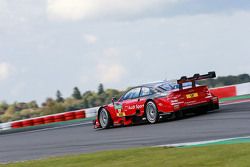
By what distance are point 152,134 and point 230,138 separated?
3.22 m

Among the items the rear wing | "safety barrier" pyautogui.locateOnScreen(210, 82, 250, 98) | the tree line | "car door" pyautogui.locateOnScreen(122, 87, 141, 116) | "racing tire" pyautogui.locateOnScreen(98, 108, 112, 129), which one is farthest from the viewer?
the tree line

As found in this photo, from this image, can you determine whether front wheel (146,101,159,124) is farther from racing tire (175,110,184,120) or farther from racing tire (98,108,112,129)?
racing tire (98,108,112,129)

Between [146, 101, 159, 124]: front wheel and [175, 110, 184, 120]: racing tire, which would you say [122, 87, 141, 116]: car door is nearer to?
[146, 101, 159, 124]: front wheel

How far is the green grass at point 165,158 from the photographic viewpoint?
923cm

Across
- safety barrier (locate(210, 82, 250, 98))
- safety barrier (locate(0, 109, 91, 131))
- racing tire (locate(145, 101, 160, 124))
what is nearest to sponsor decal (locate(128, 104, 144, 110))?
racing tire (locate(145, 101, 160, 124))

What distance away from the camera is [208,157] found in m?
9.62

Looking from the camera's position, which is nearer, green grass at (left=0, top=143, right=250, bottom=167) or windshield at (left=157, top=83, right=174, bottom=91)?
green grass at (left=0, top=143, right=250, bottom=167)

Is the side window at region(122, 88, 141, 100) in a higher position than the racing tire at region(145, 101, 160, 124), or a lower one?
higher

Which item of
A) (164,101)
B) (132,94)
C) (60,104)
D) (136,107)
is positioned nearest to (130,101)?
(132,94)

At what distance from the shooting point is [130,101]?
1839 cm

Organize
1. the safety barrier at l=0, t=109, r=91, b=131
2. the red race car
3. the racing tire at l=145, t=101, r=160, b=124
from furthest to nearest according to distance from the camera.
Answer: the safety barrier at l=0, t=109, r=91, b=131 → the racing tire at l=145, t=101, r=160, b=124 → the red race car

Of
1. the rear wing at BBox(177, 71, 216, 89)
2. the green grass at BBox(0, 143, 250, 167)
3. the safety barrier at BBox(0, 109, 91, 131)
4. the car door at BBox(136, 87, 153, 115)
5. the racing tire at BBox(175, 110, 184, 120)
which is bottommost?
the green grass at BBox(0, 143, 250, 167)

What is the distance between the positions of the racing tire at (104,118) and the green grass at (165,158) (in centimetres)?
711

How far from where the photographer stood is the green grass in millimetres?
9227
